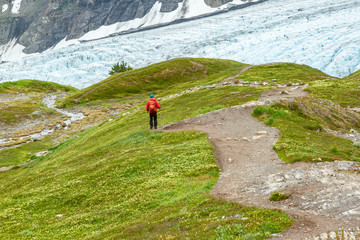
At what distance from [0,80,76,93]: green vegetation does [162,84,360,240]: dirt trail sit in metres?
124

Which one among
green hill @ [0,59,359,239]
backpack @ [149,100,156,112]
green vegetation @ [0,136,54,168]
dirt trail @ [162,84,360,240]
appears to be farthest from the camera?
green vegetation @ [0,136,54,168]

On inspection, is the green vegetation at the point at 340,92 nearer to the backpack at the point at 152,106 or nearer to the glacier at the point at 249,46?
the backpack at the point at 152,106

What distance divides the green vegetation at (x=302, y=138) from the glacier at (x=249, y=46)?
7254 cm

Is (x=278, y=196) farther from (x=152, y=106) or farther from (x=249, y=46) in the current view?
(x=249, y=46)

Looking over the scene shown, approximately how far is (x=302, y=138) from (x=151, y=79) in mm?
90162

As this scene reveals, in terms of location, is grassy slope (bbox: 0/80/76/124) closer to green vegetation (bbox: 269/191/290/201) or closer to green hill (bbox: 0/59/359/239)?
green hill (bbox: 0/59/359/239)

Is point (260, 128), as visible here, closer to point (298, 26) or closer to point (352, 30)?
point (352, 30)

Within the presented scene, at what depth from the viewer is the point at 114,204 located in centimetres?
1448

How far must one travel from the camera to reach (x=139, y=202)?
13758 mm

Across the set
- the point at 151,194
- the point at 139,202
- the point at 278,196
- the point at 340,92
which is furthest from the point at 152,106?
the point at 340,92

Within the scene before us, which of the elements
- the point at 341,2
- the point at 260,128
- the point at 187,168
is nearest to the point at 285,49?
the point at 341,2

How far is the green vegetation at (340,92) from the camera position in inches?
1625

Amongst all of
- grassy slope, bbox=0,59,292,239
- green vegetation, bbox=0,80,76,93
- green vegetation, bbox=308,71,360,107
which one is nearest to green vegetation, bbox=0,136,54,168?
grassy slope, bbox=0,59,292,239

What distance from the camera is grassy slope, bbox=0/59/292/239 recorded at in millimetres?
9469
